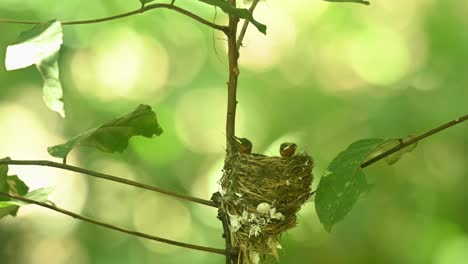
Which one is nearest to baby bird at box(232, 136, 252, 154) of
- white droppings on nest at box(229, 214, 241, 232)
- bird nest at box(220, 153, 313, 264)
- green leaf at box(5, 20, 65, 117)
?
bird nest at box(220, 153, 313, 264)

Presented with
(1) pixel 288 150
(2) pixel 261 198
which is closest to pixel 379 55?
(1) pixel 288 150

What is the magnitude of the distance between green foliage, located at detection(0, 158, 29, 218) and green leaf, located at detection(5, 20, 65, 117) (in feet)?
0.87

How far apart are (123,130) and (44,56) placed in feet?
0.95

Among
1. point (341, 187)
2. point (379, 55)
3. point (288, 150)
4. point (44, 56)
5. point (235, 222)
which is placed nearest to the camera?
point (44, 56)

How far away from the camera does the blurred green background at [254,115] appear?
5.43ft

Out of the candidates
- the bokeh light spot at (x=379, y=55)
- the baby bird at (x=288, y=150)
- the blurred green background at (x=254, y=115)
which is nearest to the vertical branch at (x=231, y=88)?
the baby bird at (x=288, y=150)

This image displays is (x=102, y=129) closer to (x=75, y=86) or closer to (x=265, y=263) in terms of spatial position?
(x=265, y=263)

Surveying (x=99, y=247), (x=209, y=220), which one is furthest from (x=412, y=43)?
(x=99, y=247)

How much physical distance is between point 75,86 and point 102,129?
767 mm

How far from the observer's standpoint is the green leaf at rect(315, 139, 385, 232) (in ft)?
2.80

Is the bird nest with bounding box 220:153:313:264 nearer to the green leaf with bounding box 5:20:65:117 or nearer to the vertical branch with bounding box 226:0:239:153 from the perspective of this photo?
the vertical branch with bounding box 226:0:239:153

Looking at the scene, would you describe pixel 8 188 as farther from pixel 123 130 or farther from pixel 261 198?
pixel 261 198

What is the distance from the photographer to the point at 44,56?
76 cm

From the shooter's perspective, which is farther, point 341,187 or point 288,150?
point 288,150
